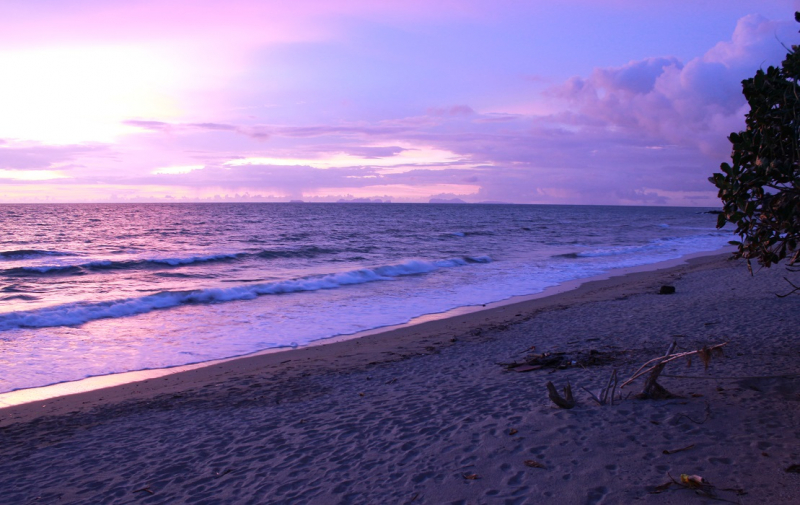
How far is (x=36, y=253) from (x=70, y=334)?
69.4 ft

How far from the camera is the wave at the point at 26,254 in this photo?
26969 mm

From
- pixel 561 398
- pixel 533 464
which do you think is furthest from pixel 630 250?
pixel 533 464

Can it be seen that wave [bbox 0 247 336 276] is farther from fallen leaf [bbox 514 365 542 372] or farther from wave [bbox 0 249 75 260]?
fallen leaf [bbox 514 365 542 372]

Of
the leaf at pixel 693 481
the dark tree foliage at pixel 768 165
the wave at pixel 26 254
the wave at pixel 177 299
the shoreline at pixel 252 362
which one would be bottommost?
the shoreline at pixel 252 362

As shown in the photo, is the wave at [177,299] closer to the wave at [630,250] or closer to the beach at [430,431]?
the beach at [430,431]

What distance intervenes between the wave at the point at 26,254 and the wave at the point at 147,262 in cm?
550

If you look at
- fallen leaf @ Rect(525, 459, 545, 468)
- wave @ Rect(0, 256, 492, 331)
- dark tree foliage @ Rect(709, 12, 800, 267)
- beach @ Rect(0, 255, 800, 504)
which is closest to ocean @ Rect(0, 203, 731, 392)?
wave @ Rect(0, 256, 492, 331)

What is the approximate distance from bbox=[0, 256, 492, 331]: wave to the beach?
21.1 feet

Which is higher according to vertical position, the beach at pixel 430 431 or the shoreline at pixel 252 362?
the beach at pixel 430 431

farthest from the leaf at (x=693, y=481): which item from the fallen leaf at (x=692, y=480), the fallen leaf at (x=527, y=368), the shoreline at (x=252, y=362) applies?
the shoreline at (x=252, y=362)

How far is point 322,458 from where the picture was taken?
16.2 ft

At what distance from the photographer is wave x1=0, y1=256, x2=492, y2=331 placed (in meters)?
12.8

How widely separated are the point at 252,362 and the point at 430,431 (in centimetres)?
511

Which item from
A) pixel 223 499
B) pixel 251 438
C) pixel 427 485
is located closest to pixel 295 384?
pixel 251 438
